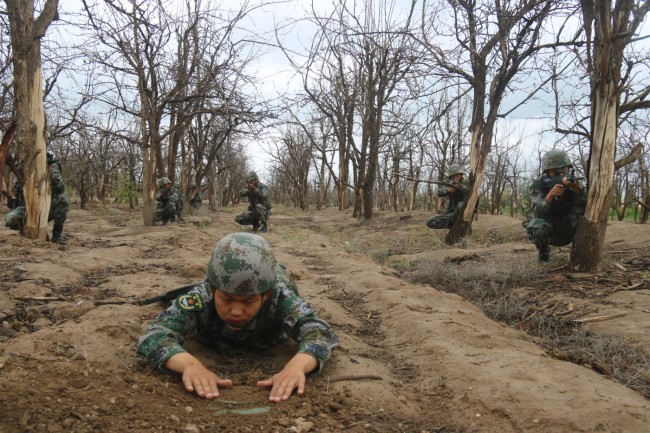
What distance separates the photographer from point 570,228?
564 cm

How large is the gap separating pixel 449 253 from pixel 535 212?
5.10 ft

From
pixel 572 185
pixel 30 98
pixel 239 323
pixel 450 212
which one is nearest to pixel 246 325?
pixel 239 323

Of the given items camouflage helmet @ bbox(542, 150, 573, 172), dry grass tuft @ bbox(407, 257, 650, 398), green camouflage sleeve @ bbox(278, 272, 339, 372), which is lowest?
dry grass tuft @ bbox(407, 257, 650, 398)

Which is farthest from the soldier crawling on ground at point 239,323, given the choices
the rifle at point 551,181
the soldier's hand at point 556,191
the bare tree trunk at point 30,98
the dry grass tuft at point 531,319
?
the bare tree trunk at point 30,98

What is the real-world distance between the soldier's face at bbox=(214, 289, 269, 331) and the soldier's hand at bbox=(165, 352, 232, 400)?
0.87 ft

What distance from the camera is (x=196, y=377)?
1959mm

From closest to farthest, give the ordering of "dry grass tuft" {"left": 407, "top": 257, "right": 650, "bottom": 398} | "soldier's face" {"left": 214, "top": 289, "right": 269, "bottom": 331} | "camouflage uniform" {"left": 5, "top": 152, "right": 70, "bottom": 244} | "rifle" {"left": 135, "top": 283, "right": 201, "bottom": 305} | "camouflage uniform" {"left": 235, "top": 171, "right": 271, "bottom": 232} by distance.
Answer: "soldier's face" {"left": 214, "top": 289, "right": 269, "bottom": 331} < "dry grass tuft" {"left": 407, "top": 257, "right": 650, "bottom": 398} < "rifle" {"left": 135, "top": 283, "right": 201, "bottom": 305} < "camouflage uniform" {"left": 5, "top": 152, "right": 70, "bottom": 244} < "camouflage uniform" {"left": 235, "top": 171, "right": 271, "bottom": 232}

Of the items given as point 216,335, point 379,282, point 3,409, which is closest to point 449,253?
point 379,282

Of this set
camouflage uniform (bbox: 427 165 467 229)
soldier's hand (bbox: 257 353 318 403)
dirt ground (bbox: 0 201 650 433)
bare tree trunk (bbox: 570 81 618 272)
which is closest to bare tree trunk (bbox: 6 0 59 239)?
dirt ground (bbox: 0 201 650 433)

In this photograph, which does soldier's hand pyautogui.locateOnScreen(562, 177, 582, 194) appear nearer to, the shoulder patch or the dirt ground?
the dirt ground

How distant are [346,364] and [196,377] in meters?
0.78

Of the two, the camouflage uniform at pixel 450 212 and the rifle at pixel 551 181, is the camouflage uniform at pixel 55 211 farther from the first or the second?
the rifle at pixel 551 181

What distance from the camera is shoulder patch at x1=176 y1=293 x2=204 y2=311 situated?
7.66ft

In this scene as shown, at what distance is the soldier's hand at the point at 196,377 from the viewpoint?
6.31 ft
